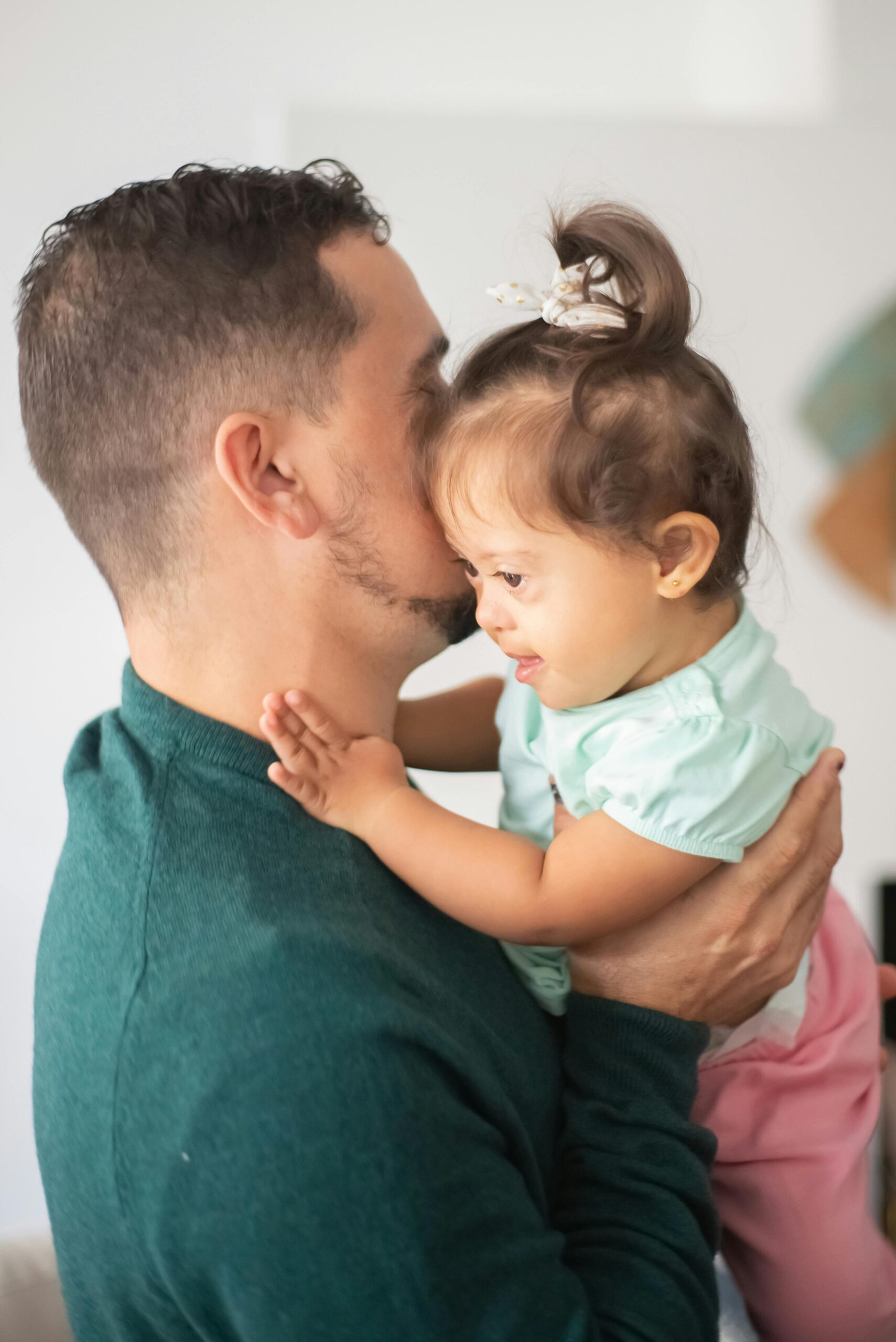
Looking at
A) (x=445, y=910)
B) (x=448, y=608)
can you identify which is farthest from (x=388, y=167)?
(x=445, y=910)

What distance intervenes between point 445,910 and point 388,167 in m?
1.63

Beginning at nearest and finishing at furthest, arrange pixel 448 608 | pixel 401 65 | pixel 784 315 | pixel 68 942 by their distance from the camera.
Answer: pixel 68 942, pixel 448 608, pixel 401 65, pixel 784 315

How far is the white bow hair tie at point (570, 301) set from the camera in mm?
1021

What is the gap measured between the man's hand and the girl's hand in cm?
28

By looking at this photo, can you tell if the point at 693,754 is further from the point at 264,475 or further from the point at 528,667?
the point at 264,475

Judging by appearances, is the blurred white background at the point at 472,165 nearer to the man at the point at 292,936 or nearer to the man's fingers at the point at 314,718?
the man at the point at 292,936

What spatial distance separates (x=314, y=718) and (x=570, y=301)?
0.46 meters

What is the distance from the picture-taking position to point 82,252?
3.36 ft

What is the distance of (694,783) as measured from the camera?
99 cm

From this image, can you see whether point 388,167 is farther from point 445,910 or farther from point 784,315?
point 445,910

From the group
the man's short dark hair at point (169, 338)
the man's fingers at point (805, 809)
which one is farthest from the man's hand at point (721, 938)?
the man's short dark hair at point (169, 338)

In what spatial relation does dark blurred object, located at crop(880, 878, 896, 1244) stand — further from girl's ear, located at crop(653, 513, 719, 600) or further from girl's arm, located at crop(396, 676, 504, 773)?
girl's ear, located at crop(653, 513, 719, 600)

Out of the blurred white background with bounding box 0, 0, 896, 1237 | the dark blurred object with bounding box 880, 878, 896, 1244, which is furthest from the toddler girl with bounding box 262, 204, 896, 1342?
the blurred white background with bounding box 0, 0, 896, 1237

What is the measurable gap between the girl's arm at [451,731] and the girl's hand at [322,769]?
38cm
